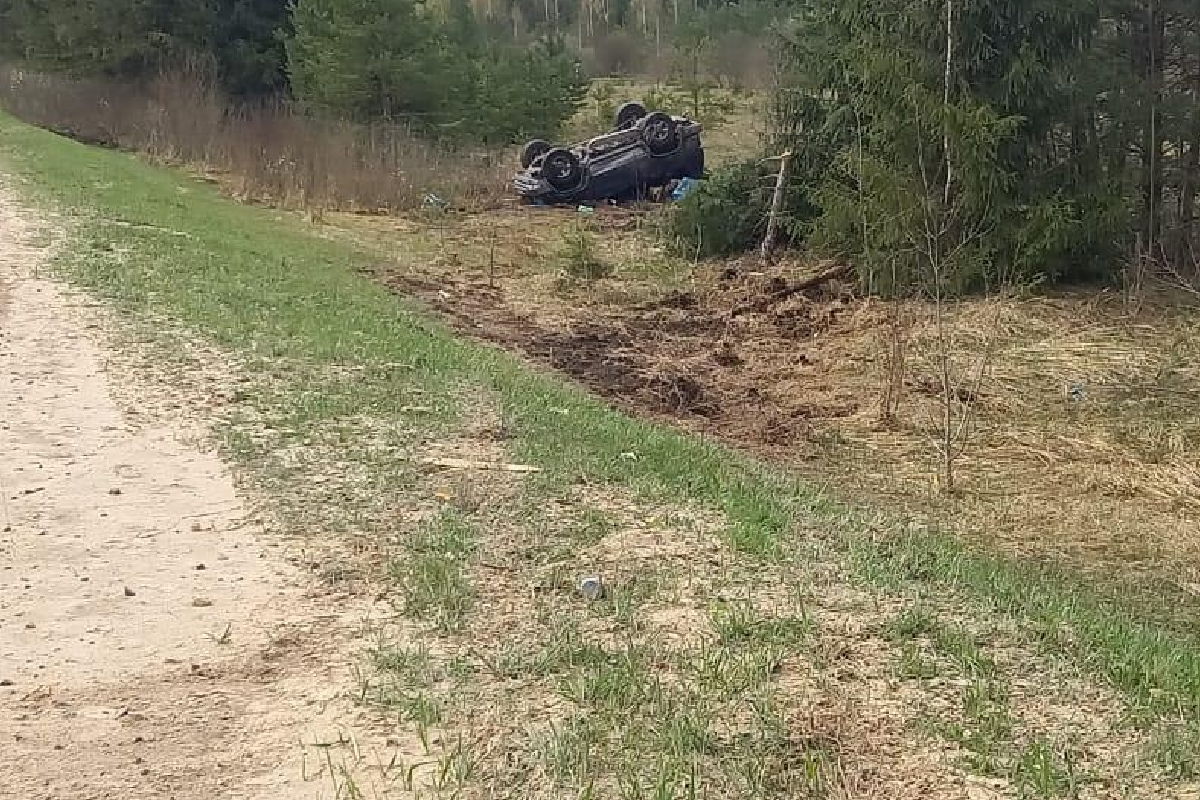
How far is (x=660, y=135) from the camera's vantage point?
23.0m

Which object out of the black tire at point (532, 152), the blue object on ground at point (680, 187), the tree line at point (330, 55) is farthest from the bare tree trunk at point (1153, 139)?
the tree line at point (330, 55)

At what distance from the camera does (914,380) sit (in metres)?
10.9

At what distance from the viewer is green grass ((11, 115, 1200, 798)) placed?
12.4 feet

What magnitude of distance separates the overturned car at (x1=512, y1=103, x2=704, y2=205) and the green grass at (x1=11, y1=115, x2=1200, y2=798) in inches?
407

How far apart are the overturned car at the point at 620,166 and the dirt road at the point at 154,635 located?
53.5 ft

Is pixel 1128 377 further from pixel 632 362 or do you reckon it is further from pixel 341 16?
pixel 341 16

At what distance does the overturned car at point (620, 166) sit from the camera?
74.7ft

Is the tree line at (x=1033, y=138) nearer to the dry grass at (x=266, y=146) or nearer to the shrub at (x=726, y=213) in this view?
the shrub at (x=726, y=213)

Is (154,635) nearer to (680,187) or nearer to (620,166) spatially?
(680,187)

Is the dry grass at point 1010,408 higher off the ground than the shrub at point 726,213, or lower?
lower

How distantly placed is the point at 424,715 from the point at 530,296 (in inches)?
461

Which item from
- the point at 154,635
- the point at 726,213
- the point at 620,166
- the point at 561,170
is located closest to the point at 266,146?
the point at 561,170

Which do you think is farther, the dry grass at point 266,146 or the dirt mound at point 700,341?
the dry grass at point 266,146

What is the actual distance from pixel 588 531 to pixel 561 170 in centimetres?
1784
